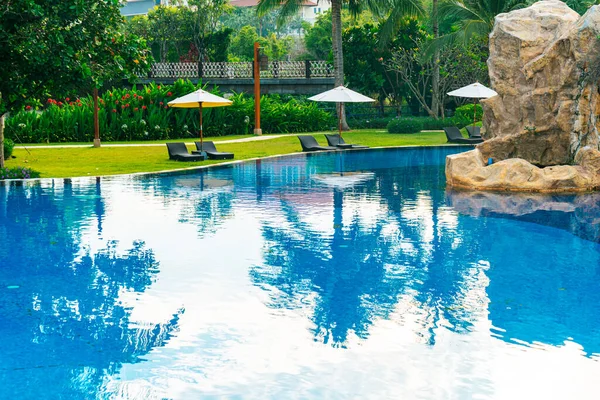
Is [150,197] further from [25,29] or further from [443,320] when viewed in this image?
[443,320]

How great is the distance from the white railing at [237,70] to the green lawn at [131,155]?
7732 mm

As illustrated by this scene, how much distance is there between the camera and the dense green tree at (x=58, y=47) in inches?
793

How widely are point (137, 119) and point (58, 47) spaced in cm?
1724

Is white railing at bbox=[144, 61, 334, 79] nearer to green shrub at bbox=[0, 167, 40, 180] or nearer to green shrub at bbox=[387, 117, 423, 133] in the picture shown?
green shrub at bbox=[387, 117, 423, 133]

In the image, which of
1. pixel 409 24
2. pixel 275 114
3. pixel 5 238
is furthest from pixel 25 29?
pixel 409 24

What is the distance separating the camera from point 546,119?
22.5 m

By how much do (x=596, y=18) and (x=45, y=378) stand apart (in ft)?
55.1

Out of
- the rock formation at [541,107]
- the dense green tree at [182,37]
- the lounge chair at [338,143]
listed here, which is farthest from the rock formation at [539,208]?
the dense green tree at [182,37]

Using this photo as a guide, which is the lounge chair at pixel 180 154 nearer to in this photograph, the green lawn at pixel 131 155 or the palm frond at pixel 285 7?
the green lawn at pixel 131 155

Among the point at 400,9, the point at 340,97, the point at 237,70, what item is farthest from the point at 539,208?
the point at 237,70

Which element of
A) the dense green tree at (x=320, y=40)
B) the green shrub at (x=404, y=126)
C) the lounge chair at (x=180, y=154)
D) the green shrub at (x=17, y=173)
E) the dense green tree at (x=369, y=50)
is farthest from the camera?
the dense green tree at (x=320, y=40)

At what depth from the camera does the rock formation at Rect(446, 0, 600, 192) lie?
21016 mm

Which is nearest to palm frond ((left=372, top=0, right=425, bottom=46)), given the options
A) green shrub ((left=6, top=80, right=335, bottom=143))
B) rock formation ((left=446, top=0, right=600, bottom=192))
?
green shrub ((left=6, top=80, right=335, bottom=143))

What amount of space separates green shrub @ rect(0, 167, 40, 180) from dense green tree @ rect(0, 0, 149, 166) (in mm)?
1881
